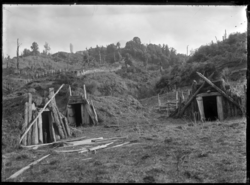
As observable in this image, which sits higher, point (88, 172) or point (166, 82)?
point (166, 82)

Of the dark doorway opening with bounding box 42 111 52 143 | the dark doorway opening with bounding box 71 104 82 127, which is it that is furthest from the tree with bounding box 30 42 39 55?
the dark doorway opening with bounding box 42 111 52 143

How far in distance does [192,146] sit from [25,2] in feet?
19.1

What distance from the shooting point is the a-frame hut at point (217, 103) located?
12.6m

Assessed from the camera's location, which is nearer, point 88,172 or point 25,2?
point 25,2

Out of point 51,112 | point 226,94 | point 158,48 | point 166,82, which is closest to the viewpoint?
point 51,112

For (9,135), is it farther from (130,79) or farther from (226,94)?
(130,79)

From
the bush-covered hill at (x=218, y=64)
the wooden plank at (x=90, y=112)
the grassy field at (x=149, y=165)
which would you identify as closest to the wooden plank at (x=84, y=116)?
the wooden plank at (x=90, y=112)

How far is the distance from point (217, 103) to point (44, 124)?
992 cm

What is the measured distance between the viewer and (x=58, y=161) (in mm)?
5691

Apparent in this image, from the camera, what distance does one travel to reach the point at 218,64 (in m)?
28.5

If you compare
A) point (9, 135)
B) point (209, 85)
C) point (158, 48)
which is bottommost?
point (9, 135)

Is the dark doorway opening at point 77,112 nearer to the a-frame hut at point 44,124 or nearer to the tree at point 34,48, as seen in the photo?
the a-frame hut at point 44,124

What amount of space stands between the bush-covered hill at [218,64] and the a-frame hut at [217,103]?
10.0 m

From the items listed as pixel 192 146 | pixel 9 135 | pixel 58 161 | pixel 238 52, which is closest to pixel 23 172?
pixel 58 161
